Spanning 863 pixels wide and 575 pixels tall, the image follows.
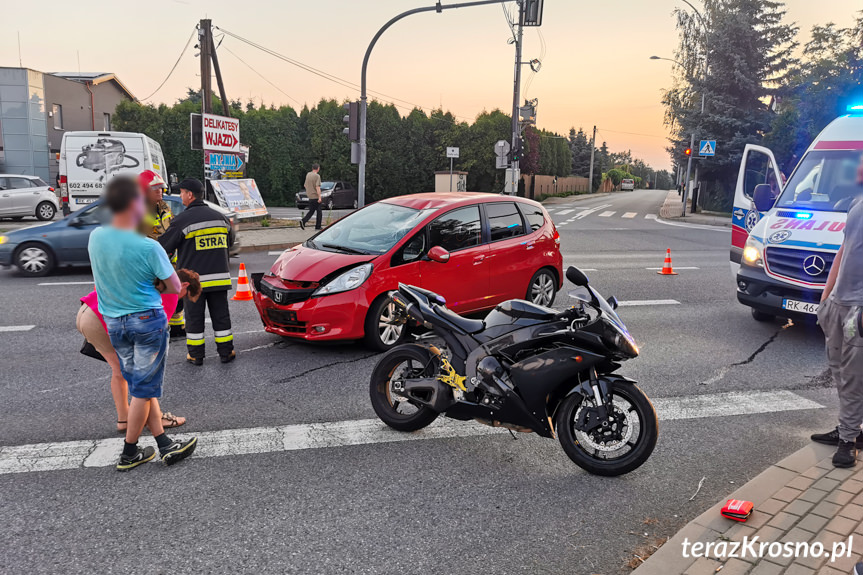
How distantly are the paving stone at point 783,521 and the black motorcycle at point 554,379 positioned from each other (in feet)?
2.54

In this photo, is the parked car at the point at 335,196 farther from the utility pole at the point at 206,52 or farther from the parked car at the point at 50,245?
the parked car at the point at 50,245

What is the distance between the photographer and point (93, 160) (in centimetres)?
1641

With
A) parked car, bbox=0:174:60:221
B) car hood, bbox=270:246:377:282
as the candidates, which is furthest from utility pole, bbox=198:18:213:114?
car hood, bbox=270:246:377:282

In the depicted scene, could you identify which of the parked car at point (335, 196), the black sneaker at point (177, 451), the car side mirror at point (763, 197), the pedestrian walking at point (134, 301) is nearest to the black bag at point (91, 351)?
the pedestrian walking at point (134, 301)

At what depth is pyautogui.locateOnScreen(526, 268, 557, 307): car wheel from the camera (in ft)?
26.3

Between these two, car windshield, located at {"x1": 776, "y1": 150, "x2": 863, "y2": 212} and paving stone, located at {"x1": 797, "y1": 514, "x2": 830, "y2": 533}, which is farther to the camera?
car windshield, located at {"x1": 776, "y1": 150, "x2": 863, "y2": 212}

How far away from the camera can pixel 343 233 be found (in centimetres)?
723

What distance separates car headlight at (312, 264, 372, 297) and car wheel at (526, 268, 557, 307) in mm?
2489

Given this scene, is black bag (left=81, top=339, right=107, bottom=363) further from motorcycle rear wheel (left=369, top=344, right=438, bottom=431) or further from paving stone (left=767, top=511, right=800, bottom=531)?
paving stone (left=767, top=511, right=800, bottom=531)

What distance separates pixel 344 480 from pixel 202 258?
2.96 meters

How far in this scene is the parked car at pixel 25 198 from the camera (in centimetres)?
2069

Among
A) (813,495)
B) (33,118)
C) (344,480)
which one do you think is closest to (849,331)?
(813,495)

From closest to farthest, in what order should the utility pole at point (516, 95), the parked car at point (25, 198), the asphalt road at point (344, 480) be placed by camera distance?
the asphalt road at point (344, 480) < the parked car at point (25, 198) < the utility pole at point (516, 95)

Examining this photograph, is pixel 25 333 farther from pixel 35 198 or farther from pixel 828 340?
pixel 35 198
